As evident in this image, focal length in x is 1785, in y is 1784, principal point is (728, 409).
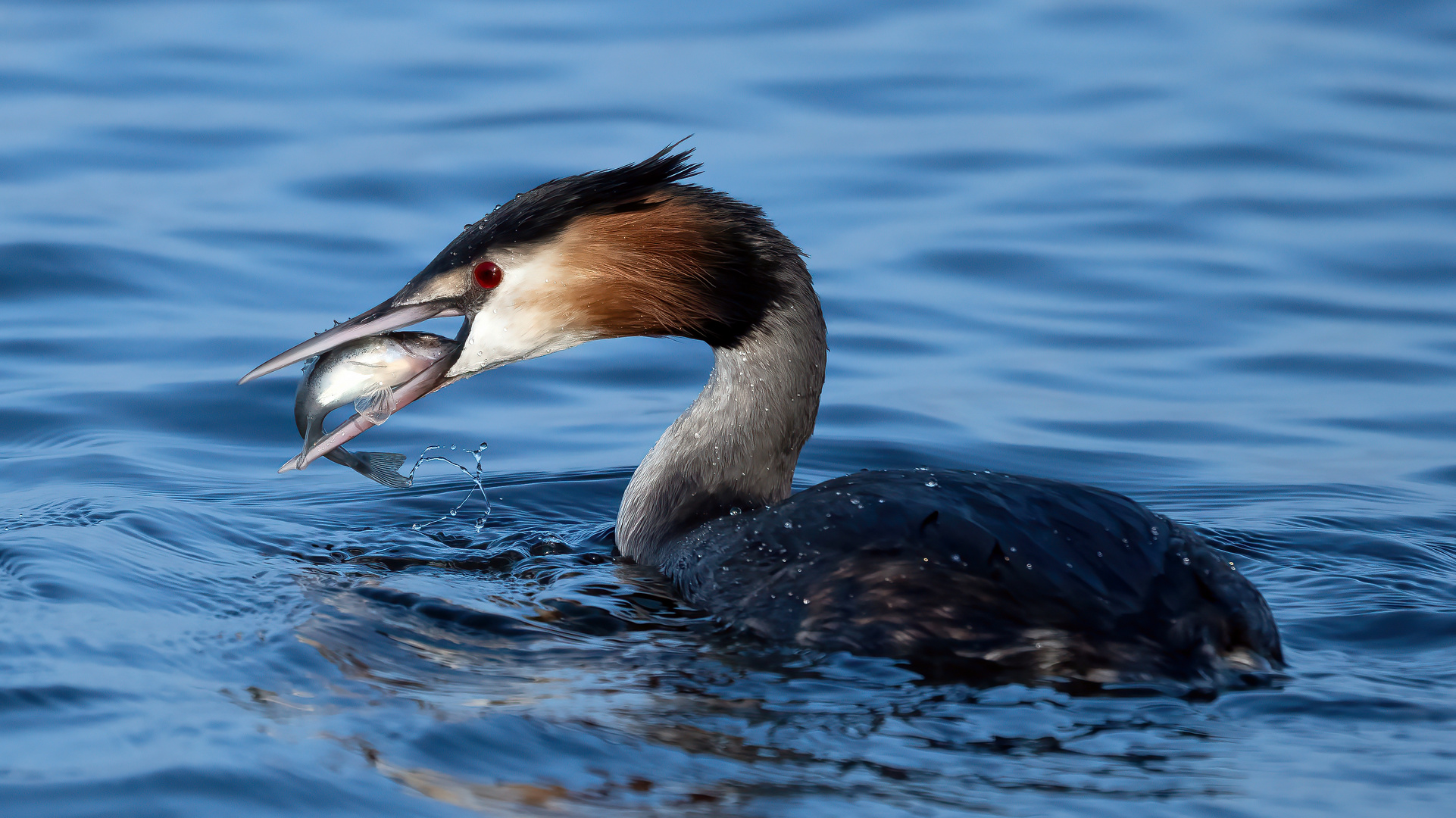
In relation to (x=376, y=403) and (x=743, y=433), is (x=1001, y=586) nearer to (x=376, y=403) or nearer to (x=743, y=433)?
(x=743, y=433)

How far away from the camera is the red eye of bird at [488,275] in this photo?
5234 mm

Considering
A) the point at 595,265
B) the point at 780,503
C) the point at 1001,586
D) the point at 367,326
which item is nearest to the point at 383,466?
the point at 367,326

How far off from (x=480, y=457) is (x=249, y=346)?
5.74 feet

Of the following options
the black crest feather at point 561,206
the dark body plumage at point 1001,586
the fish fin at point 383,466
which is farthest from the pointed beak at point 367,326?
the dark body plumage at point 1001,586

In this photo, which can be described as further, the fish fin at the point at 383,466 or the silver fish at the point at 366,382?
the fish fin at the point at 383,466

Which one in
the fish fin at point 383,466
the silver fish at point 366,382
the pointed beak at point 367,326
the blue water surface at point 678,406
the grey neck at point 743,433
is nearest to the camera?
the blue water surface at point 678,406

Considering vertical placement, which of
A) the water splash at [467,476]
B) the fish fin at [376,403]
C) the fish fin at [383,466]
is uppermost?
the fish fin at [376,403]

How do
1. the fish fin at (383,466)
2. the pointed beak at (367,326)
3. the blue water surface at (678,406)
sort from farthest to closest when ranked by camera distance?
the fish fin at (383,466) < the pointed beak at (367,326) < the blue water surface at (678,406)

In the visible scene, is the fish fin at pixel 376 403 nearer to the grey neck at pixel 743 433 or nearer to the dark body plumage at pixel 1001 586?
the grey neck at pixel 743 433

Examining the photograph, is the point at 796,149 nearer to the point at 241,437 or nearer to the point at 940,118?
the point at 940,118

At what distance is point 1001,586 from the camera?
4215 mm

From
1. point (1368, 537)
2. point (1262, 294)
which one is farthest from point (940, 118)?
point (1368, 537)

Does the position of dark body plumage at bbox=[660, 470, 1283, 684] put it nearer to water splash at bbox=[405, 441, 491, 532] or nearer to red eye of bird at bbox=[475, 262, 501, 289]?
red eye of bird at bbox=[475, 262, 501, 289]

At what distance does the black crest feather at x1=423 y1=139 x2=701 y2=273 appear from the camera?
206 inches
